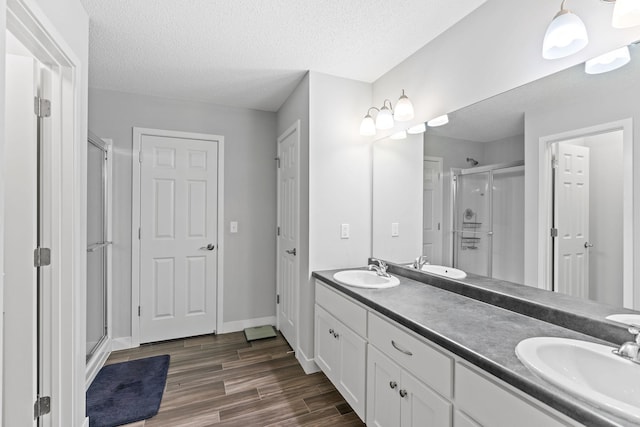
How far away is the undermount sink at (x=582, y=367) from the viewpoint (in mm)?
804

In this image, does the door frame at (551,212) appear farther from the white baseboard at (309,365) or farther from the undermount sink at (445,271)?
the white baseboard at (309,365)

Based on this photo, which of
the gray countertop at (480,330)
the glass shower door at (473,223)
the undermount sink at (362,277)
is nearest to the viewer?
the gray countertop at (480,330)

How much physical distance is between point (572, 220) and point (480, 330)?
0.63 metres

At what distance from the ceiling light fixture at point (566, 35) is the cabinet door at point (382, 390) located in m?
1.54

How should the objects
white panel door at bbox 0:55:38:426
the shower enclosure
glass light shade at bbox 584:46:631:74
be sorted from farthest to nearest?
the shower enclosure → white panel door at bbox 0:55:38:426 → glass light shade at bbox 584:46:631:74

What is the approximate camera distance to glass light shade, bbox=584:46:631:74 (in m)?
1.07

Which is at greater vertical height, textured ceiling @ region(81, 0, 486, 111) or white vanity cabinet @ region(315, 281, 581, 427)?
textured ceiling @ region(81, 0, 486, 111)

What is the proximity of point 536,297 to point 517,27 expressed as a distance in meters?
1.31

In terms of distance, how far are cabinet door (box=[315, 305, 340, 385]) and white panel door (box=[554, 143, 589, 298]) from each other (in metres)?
1.32

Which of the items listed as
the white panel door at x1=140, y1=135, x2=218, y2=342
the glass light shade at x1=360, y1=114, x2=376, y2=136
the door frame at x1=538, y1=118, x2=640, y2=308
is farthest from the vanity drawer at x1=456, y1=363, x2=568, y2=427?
the white panel door at x1=140, y1=135, x2=218, y2=342

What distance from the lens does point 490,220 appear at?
1618 mm

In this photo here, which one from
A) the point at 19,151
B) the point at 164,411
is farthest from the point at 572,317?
the point at 19,151

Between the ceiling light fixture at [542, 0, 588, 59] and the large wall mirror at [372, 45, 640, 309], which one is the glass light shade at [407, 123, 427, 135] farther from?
the ceiling light fixture at [542, 0, 588, 59]

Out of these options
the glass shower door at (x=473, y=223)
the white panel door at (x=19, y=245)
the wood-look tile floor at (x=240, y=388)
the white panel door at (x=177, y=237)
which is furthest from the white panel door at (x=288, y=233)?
the white panel door at (x=19, y=245)
